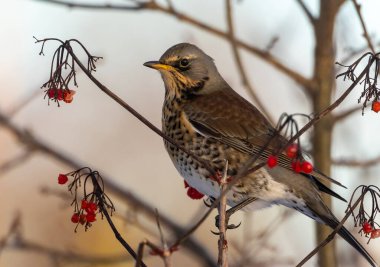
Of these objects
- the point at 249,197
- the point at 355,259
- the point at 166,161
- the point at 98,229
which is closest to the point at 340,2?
the point at 249,197

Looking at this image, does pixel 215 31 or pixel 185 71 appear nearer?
pixel 215 31

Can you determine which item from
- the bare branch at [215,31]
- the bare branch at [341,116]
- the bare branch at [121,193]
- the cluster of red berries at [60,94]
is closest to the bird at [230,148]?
the bare branch at [215,31]

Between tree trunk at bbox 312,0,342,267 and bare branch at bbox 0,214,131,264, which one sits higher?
tree trunk at bbox 312,0,342,267

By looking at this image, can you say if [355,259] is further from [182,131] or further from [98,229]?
[98,229]

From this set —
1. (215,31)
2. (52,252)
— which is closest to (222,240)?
(52,252)

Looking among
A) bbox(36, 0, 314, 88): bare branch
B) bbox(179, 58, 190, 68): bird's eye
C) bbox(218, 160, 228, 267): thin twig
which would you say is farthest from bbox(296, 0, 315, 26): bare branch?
bbox(218, 160, 228, 267): thin twig

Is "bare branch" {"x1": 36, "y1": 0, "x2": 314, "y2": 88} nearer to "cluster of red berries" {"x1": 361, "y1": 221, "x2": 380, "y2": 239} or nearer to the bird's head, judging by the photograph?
the bird's head

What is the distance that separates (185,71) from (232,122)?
44 cm

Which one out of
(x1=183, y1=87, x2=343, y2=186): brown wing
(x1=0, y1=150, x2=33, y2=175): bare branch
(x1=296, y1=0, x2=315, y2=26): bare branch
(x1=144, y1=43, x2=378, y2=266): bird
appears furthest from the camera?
(x1=296, y1=0, x2=315, y2=26): bare branch

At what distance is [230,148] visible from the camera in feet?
11.2

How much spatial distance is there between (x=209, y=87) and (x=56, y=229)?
9.51 ft

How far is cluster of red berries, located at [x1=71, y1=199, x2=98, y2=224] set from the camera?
229 cm

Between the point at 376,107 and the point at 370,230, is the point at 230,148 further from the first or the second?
the point at 376,107

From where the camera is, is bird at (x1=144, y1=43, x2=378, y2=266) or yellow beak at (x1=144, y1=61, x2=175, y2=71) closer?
bird at (x1=144, y1=43, x2=378, y2=266)
